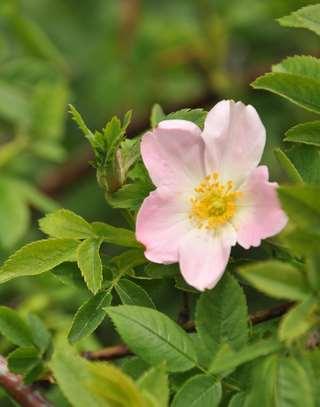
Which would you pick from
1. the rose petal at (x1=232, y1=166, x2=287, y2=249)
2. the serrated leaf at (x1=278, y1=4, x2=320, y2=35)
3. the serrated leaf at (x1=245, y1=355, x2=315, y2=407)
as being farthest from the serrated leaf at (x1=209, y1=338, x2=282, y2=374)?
the serrated leaf at (x1=278, y1=4, x2=320, y2=35)

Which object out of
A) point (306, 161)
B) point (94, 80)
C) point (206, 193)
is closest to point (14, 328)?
point (206, 193)

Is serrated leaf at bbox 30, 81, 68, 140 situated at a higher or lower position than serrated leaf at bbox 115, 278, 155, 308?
lower

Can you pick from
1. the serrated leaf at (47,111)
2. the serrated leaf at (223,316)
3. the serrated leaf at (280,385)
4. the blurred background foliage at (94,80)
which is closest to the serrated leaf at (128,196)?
the serrated leaf at (223,316)

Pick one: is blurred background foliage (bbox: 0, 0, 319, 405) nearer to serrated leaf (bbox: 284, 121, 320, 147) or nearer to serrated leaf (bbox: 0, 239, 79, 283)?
serrated leaf (bbox: 284, 121, 320, 147)

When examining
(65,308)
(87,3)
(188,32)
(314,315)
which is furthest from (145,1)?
(314,315)

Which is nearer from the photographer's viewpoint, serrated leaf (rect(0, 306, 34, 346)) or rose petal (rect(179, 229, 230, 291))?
rose petal (rect(179, 229, 230, 291))

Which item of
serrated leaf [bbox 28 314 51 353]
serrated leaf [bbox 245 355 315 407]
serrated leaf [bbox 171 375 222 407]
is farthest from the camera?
serrated leaf [bbox 28 314 51 353]

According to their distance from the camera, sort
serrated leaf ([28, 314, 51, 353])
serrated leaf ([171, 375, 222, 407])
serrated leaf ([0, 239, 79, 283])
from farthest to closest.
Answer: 1. serrated leaf ([28, 314, 51, 353])
2. serrated leaf ([0, 239, 79, 283])
3. serrated leaf ([171, 375, 222, 407])

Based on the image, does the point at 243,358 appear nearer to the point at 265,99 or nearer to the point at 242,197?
the point at 242,197
